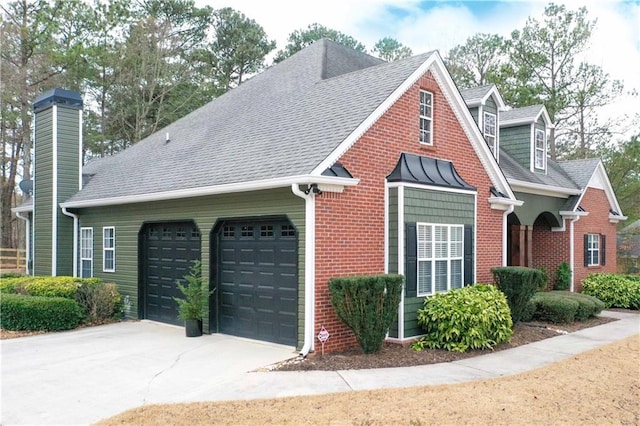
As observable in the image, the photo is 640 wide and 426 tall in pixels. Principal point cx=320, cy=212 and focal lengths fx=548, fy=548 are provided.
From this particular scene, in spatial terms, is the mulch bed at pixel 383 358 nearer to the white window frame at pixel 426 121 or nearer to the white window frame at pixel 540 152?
the white window frame at pixel 426 121

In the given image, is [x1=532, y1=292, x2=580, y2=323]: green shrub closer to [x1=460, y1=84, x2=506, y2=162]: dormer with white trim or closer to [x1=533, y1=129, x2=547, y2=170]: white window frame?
[x1=460, y1=84, x2=506, y2=162]: dormer with white trim

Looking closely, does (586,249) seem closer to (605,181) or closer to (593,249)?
(593,249)

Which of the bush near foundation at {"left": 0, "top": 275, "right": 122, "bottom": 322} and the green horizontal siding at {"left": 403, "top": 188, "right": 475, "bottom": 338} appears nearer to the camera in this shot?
the green horizontal siding at {"left": 403, "top": 188, "right": 475, "bottom": 338}

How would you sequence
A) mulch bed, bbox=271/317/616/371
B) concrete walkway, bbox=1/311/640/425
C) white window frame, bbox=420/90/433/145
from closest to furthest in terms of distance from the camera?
1. concrete walkway, bbox=1/311/640/425
2. mulch bed, bbox=271/317/616/371
3. white window frame, bbox=420/90/433/145

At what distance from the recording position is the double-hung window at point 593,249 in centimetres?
1884

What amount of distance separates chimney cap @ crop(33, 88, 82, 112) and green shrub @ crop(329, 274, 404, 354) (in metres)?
11.2

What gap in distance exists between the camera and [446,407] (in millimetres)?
6547

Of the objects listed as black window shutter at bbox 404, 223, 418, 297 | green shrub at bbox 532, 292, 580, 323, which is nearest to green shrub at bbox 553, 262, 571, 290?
green shrub at bbox 532, 292, 580, 323

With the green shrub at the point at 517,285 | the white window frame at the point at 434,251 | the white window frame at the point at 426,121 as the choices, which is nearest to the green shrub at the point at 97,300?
the white window frame at the point at 434,251

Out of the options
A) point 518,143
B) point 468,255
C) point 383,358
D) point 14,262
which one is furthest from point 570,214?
point 14,262

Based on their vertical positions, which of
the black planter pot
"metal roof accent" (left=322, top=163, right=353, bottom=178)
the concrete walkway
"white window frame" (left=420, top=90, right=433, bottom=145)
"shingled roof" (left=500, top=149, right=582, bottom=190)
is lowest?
the concrete walkway

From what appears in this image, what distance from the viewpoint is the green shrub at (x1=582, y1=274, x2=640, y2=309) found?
1679cm

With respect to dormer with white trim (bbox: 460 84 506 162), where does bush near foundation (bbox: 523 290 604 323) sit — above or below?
below

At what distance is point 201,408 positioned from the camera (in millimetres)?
6426
